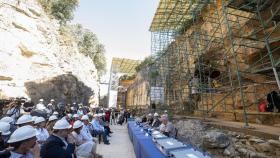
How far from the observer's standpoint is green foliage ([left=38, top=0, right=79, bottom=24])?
832 inches

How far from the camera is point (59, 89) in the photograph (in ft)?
48.2

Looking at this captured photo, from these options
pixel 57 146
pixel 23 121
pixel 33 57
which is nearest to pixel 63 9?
pixel 33 57

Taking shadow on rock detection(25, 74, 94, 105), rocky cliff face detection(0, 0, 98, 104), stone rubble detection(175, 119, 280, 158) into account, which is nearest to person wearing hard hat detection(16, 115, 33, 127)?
stone rubble detection(175, 119, 280, 158)

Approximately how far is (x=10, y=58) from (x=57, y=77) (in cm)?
345

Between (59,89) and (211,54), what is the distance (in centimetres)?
1120

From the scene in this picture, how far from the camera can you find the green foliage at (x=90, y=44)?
92.3ft

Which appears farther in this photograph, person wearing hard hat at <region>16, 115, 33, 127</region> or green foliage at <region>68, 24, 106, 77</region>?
green foliage at <region>68, 24, 106, 77</region>

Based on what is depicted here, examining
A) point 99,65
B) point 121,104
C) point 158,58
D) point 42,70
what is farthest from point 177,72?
point 99,65

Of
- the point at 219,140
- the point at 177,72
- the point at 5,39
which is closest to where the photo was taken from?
the point at 219,140

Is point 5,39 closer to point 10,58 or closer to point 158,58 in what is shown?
point 10,58

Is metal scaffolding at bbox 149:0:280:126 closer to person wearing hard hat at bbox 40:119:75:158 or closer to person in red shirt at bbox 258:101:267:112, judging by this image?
person in red shirt at bbox 258:101:267:112

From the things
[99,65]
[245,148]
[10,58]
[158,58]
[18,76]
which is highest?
[99,65]

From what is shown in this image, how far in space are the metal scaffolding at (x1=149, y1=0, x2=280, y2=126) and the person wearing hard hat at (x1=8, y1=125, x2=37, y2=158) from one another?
18.8 feet

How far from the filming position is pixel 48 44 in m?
15.8
